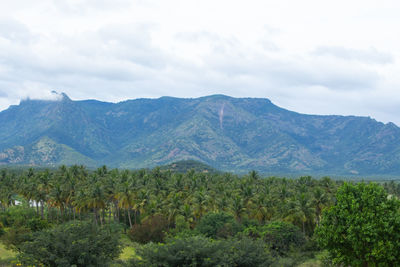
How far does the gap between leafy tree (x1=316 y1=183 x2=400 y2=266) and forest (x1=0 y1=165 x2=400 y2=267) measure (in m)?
0.11

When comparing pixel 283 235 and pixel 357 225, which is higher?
pixel 357 225

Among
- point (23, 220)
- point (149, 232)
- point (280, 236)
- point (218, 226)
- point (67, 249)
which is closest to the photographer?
point (67, 249)

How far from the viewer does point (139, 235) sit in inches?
3086

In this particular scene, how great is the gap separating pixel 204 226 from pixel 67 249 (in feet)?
134

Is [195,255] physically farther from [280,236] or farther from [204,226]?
[204,226]

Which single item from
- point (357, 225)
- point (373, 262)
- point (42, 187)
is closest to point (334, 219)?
point (357, 225)

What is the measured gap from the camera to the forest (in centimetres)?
3484

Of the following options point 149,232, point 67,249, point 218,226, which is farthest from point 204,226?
point 67,249

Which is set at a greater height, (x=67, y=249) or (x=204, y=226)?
(x=67, y=249)

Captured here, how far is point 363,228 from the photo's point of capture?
126 ft

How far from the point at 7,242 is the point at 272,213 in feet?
179

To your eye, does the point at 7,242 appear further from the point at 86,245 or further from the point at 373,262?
the point at 373,262

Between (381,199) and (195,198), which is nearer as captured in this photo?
(381,199)

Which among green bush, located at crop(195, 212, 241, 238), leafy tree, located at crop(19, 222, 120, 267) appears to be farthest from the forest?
green bush, located at crop(195, 212, 241, 238)
